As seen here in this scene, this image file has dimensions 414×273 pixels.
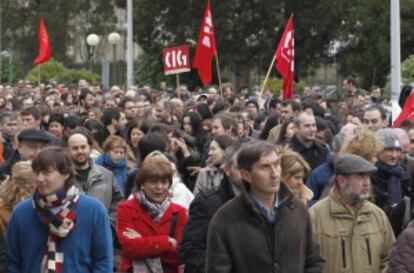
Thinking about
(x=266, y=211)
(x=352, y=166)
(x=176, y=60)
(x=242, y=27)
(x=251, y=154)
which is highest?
(x=242, y=27)

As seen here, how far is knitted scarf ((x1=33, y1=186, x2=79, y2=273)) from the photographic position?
6.68 meters

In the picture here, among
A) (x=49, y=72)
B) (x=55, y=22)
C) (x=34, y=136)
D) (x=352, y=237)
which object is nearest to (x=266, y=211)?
(x=352, y=237)

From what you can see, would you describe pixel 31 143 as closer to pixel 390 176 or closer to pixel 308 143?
pixel 390 176

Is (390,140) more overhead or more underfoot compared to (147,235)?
more overhead

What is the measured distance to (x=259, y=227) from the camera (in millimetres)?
Answer: 6270

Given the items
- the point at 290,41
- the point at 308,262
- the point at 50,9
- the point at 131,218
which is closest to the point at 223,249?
the point at 308,262

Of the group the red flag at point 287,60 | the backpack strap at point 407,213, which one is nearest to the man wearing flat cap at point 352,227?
the backpack strap at point 407,213

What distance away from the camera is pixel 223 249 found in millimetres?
6305

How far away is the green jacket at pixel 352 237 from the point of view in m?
7.30

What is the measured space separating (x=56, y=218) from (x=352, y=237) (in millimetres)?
1877

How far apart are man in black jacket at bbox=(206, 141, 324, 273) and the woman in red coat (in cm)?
166

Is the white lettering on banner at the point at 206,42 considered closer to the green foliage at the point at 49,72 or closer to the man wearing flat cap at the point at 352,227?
the man wearing flat cap at the point at 352,227

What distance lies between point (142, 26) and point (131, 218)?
38401 mm

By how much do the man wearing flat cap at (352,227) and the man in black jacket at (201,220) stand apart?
57 cm
